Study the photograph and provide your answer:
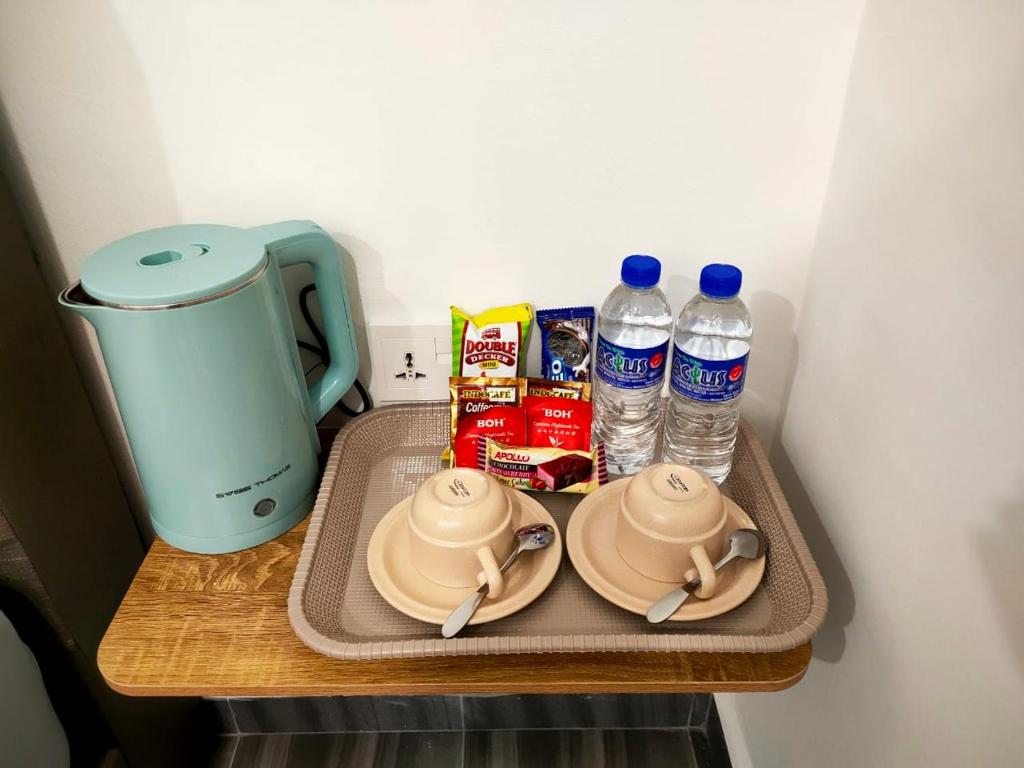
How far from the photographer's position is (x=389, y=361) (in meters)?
0.96

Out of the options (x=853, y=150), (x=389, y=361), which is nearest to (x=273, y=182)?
(x=389, y=361)

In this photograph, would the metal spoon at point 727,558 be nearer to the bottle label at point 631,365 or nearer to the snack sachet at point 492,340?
the bottle label at point 631,365

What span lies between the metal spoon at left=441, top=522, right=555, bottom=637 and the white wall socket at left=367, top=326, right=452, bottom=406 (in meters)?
0.27

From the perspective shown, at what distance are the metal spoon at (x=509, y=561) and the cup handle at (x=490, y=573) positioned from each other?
0.01 meters

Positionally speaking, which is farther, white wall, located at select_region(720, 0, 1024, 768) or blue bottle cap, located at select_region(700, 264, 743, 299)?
blue bottle cap, located at select_region(700, 264, 743, 299)

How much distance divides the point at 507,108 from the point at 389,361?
35 cm

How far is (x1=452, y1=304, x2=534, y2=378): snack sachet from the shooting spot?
90 centimetres

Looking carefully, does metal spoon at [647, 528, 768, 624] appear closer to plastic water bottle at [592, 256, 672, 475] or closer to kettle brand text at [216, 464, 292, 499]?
plastic water bottle at [592, 256, 672, 475]

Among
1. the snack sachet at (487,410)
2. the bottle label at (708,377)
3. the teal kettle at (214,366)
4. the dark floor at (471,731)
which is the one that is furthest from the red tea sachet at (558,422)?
the dark floor at (471,731)

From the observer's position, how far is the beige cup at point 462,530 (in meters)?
0.70

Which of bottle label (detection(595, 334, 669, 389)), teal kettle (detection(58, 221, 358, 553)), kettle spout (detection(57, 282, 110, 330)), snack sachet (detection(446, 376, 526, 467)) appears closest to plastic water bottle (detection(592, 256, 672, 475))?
bottle label (detection(595, 334, 669, 389))

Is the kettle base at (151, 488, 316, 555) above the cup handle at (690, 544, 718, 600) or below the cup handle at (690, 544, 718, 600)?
below

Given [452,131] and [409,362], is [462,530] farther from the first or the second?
[452,131]

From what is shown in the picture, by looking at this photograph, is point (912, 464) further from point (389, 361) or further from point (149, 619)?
point (149, 619)
